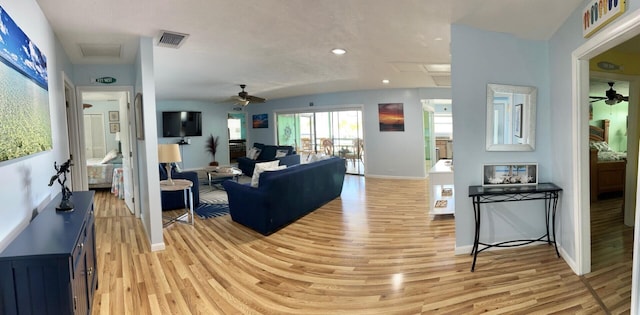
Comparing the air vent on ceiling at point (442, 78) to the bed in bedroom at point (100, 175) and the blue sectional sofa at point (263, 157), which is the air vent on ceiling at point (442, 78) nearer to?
the blue sectional sofa at point (263, 157)

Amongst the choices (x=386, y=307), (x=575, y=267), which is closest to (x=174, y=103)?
(x=386, y=307)

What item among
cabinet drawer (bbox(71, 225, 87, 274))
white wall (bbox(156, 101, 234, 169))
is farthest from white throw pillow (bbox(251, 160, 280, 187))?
white wall (bbox(156, 101, 234, 169))

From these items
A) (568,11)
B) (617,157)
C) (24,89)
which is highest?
(568,11)

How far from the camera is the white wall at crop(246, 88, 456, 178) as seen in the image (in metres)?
7.90

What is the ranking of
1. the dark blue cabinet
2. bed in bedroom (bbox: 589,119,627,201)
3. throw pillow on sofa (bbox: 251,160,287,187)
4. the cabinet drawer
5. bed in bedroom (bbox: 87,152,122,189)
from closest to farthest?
the dark blue cabinet → the cabinet drawer → throw pillow on sofa (bbox: 251,160,287,187) → bed in bedroom (bbox: 589,119,627,201) → bed in bedroom (bbox: 87,152,122,189)

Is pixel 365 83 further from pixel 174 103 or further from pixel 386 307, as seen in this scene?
pixel 174 103

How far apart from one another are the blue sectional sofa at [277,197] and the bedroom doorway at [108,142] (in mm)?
1860

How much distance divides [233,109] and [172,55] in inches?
282

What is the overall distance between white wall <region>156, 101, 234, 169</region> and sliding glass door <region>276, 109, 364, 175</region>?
6.78 feet

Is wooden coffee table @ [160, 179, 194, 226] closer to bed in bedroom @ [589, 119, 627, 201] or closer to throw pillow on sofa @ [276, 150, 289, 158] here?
throw pillow on sofa @ [276, 150, 289, 158]

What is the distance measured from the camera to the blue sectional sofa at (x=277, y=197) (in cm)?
404

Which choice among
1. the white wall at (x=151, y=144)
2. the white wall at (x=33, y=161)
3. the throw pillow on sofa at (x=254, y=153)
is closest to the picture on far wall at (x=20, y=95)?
the white wall at (x=33, y=161)

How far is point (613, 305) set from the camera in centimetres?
230

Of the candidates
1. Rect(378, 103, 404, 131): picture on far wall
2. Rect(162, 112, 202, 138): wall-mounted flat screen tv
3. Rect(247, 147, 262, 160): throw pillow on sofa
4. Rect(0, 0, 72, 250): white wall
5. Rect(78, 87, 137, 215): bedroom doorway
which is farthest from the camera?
Rect(162, 112, 202, 138): wall-mounted flat screen tv
